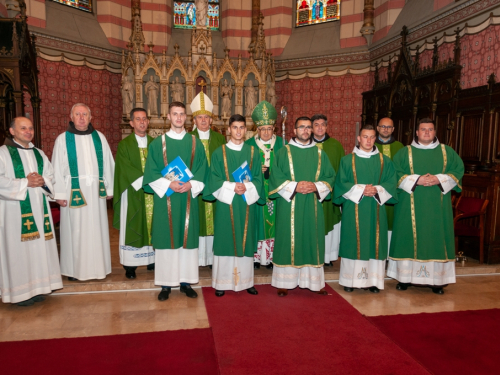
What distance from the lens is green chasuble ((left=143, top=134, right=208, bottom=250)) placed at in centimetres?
396

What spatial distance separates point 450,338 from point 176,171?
2908 millimetres

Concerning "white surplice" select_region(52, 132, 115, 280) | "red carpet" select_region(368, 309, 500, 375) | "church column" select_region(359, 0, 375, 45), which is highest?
"church column" select_region(359, 0, 375, 45)

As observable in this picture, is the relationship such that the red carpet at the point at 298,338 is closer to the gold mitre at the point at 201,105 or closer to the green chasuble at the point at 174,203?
the green chasuble at the point at 174,203

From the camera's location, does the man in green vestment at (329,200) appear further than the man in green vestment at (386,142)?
No

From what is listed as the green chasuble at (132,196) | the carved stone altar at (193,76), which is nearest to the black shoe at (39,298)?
the green chasuble at (132,196)

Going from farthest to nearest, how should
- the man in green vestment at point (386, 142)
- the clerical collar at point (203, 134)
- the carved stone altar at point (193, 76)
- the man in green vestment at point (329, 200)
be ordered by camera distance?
the carved stone altar at point (193, 76) → the man in green vestment at point (386, 142) → the man in green vestment at point (329, 200) → the clerical collar at point (203, 134)

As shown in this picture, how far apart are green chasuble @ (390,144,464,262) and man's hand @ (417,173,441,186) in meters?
0.12

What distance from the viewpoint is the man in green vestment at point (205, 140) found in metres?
4.54

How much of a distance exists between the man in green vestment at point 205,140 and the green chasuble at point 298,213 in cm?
92

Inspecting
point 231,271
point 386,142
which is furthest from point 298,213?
point 386,142

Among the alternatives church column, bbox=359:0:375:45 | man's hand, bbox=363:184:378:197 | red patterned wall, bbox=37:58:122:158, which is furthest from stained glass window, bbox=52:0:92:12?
man's hand, bbox=363:184:378:197

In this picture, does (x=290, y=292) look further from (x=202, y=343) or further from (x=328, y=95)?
(x=328, y=95)

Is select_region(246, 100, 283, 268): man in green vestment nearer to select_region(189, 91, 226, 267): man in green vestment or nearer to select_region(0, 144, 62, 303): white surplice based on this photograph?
select_region(189, 91, 226, 267): man in green vestment

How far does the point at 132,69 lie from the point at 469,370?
10.1 metres
